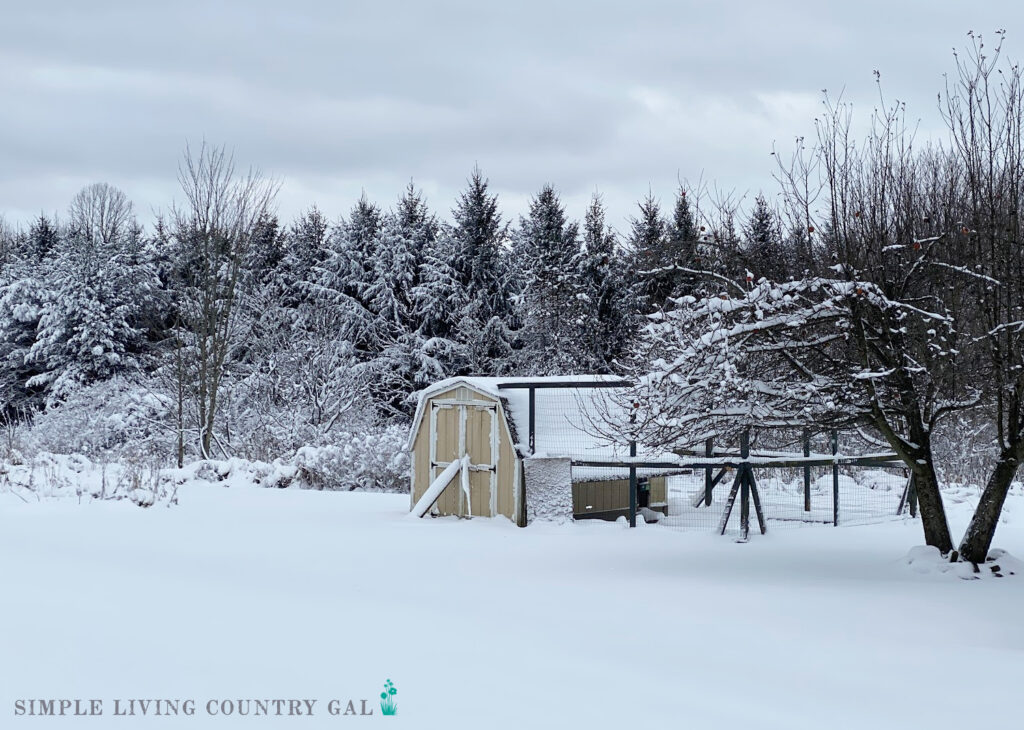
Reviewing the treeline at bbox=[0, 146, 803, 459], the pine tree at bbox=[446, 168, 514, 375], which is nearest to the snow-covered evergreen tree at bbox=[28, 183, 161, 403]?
the treeline at bbox=[0, 146, 803, 459]

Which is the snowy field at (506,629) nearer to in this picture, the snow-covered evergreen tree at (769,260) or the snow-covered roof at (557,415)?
the snow-covered roof at (557,415)

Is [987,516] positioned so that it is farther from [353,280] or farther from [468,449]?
[353,280]

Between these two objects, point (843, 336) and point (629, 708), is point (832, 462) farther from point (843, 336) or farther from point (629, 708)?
point (629, 708)

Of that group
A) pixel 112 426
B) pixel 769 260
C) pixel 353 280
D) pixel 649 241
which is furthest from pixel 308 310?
pixel 769 260

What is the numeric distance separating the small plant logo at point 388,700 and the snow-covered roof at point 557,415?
8.22 meters

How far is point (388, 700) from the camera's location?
541 centimetres

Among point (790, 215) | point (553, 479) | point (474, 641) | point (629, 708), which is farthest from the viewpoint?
point (553, 479)

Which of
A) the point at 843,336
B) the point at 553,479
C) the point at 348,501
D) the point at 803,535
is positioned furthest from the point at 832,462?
the point at 348,501

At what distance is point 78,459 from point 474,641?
42.6ft

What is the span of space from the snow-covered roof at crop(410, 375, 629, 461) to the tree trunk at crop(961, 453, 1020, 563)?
4975 millimetres

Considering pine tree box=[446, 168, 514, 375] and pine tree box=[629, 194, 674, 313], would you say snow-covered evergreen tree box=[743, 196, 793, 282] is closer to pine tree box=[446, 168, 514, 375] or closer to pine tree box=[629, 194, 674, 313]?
pine tree box=[629, 194, 674, 313]

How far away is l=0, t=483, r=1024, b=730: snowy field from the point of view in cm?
541

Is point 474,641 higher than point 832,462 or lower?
lower

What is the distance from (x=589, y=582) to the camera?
945cm
